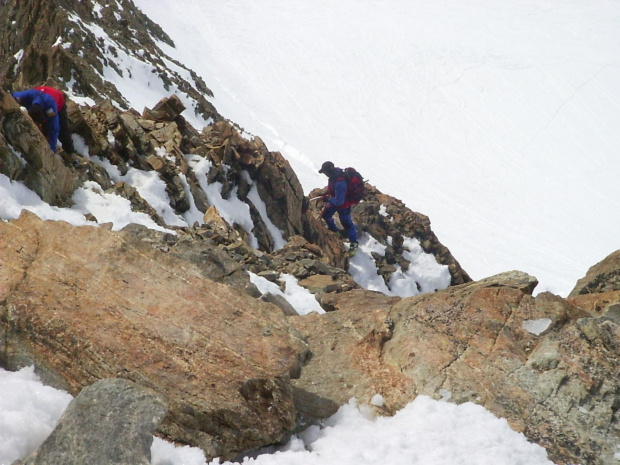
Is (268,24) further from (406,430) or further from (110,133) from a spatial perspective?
(406,430)

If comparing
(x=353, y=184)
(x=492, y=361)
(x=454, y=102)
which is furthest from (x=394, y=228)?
(x=454, y=102)

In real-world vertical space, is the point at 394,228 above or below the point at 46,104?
above

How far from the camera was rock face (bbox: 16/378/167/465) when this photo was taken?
10.8 ft

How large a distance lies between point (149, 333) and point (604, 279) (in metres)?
7.01

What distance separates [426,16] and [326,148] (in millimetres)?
34085

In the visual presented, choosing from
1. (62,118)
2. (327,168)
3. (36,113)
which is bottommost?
(36,113)

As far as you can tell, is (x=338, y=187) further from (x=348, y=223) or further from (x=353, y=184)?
(x=348, y=223)

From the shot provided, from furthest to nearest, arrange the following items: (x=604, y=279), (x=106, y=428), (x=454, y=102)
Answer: (x=454, y=102) → (x=604, y=279) → (x=106, y=428)

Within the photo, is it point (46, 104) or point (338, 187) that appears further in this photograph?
point (338, 187)

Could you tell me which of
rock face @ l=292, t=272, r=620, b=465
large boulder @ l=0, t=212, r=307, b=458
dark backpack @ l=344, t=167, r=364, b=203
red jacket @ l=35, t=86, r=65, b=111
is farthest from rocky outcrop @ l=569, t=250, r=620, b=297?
red jacket @ l=35, t=86, r=65, b=111

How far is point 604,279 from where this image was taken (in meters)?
8.09

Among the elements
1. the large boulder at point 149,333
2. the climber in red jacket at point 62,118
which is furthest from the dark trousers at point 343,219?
the large boulder at point 149,333

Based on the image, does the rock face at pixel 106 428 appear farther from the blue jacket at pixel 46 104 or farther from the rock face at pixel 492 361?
the blue jacket at pixel 46 104

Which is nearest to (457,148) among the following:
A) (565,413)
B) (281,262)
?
(281,262)
